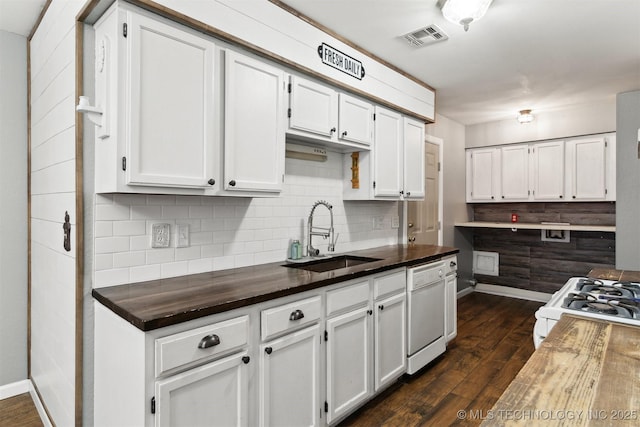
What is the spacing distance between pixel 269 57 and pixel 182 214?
106cm

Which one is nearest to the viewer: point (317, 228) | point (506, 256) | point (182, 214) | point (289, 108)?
point (182, 214)

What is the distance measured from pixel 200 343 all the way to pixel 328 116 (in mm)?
1764

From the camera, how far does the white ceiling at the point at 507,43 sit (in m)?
2.35

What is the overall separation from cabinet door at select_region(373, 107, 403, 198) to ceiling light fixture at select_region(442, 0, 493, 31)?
0.98 meters

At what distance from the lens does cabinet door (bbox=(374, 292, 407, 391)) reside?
2520 millimetres

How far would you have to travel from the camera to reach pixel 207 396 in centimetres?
154

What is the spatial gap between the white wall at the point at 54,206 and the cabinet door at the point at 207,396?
742 mm

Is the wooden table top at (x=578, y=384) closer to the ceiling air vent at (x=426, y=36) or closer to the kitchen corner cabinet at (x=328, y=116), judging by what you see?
the kitchen corner cabinet at (x=328, y=116)

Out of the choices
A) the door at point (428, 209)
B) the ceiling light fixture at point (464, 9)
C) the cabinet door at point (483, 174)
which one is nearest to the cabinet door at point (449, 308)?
the door at point (428, 209)

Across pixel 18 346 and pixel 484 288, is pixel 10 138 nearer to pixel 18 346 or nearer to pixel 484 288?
pixel 18 346

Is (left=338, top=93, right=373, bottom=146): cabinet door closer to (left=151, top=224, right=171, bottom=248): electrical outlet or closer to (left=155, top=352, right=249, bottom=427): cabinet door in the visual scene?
(left=151, top=224, right=171, bottom=248): electrical outlet

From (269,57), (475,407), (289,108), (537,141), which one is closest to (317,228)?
(289,108)

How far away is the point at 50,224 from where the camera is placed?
86.7 inches

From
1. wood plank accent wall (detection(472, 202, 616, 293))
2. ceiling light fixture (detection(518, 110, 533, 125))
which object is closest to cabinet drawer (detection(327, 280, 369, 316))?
ceiling light fixture (detection(518, 110, 533, 125))
